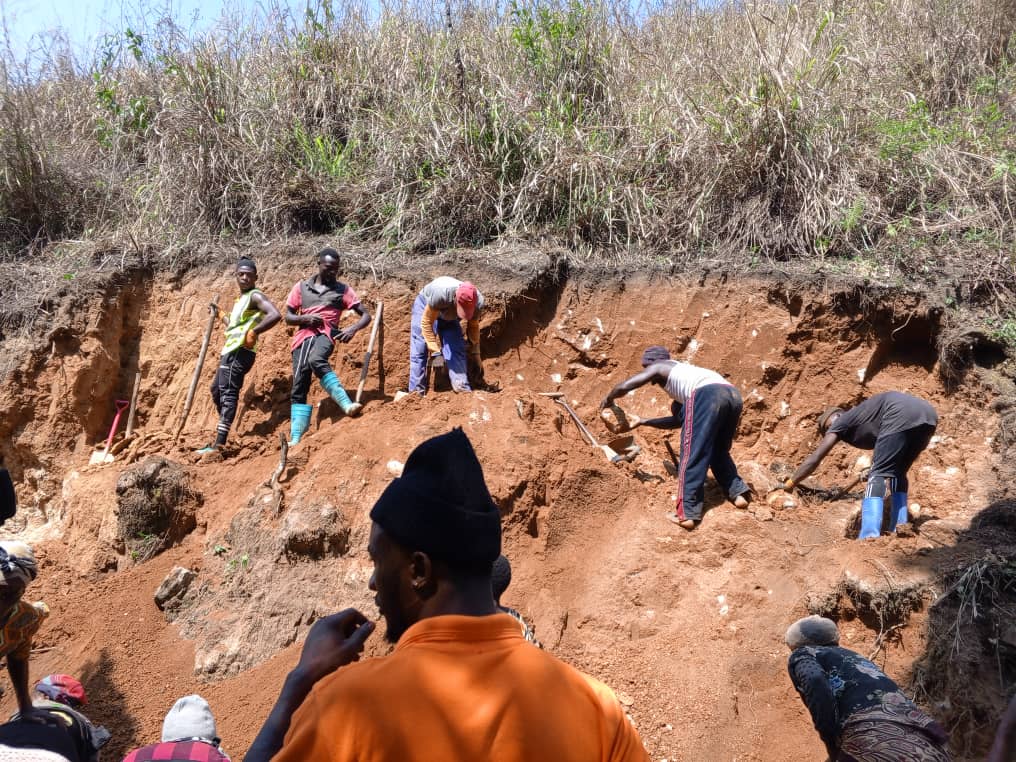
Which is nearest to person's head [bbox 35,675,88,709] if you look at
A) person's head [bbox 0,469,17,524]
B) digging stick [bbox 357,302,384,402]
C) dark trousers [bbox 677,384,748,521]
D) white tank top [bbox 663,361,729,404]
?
person's head [bbox 0,469,17,524]

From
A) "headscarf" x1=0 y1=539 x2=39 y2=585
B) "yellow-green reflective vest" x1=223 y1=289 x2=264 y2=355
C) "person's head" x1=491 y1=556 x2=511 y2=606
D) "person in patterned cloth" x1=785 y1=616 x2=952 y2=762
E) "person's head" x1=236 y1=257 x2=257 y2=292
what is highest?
"person's head" x1=236 y1=257 x2=257 y2=292

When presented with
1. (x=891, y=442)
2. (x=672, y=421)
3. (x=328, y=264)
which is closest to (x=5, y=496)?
(x=328, y=264)

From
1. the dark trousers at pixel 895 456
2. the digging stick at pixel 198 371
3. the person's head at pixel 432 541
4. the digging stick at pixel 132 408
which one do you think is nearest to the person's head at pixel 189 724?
the person's head at pixel 432 541

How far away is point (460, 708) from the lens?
59.0 inches

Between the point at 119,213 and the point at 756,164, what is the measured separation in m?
7.66

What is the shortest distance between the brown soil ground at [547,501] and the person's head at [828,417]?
1.41 ft

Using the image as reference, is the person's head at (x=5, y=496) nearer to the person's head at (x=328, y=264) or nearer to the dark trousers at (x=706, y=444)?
the person's head at (x=328, y=264)

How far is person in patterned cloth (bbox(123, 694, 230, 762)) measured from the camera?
10.1 ft

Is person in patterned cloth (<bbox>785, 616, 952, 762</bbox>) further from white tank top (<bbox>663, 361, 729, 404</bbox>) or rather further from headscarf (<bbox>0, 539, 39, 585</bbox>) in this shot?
headscarf (<bbox>0, 539, 39, 585</bbox>)

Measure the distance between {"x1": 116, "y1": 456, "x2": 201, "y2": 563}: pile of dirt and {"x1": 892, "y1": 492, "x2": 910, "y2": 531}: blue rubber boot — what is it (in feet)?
18.3

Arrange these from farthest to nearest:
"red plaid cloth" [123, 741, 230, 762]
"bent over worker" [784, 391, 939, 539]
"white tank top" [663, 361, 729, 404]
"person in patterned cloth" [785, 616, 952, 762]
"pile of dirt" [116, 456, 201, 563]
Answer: "pile of dirt" [116, 456, 201, 563] → "white tank top" [663, 361, 729, 404] → "bent over worker" [784, 391, 939, 539] → "red plaid cloth" [123, 741, 230, 762] → "person in patterned cloth" [785, 616, 952, 762]

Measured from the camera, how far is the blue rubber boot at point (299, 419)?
730 centimetres

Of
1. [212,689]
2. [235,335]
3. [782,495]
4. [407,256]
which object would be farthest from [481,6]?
[212,689]

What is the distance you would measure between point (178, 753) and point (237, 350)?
4.88 metres
